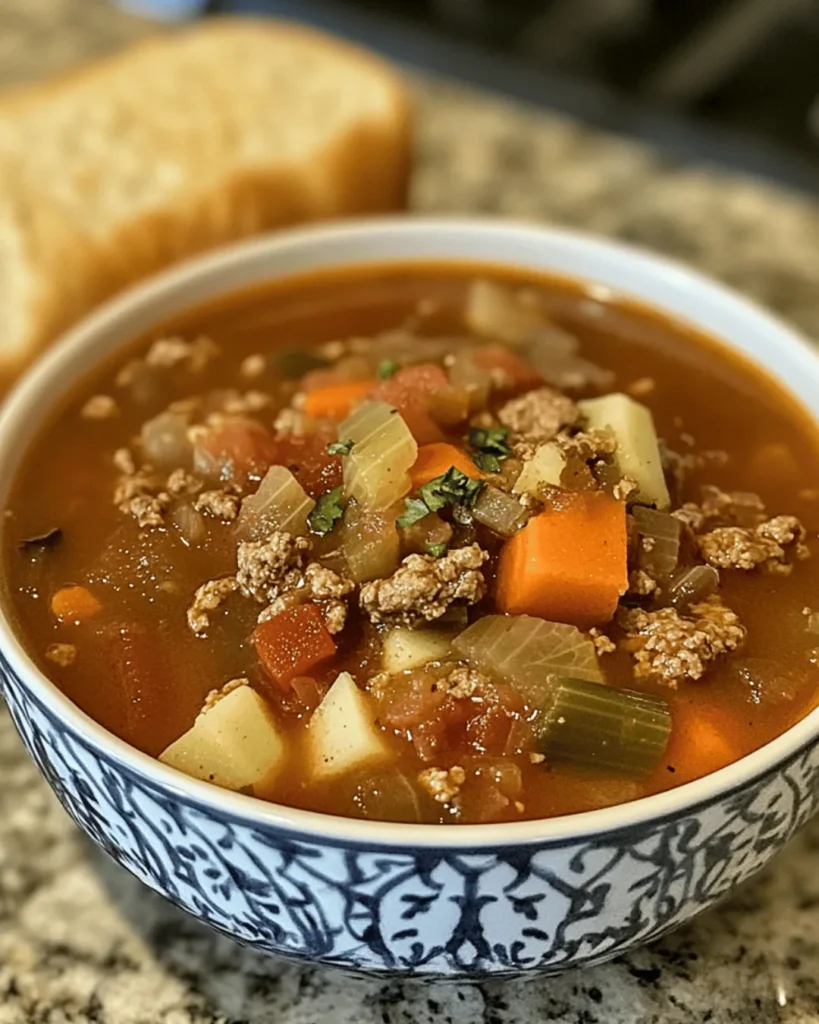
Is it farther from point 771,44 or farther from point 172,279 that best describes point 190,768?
point 771,44

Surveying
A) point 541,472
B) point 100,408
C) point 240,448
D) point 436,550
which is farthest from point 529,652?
point 100,408

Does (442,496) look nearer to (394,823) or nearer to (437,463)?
(437,463)

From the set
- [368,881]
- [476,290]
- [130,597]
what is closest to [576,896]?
[368,881]

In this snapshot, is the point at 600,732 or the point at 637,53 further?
the point at 637,53

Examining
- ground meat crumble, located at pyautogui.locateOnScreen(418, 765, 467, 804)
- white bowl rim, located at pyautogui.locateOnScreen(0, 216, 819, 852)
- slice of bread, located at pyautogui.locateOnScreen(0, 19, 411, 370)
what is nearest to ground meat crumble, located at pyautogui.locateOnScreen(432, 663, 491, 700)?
ground meat crumble, located at pyautogui.locateOnScreen(418, 765, 467, 804)

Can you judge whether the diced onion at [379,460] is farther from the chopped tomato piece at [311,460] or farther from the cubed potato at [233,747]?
the cubed potato at [233,747]

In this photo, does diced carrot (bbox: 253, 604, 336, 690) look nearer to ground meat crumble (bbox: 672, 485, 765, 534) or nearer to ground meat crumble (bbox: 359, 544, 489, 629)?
ground meat crumble (bbox: 359, 544, 489, 629)
